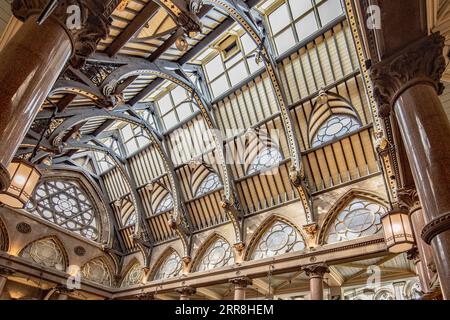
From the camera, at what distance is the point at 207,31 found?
13273 millimetres

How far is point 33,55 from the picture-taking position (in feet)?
12.0

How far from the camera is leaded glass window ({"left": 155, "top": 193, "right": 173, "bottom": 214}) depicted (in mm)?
17659

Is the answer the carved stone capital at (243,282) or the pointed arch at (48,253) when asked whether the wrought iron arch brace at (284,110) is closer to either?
the carved stone capital at (243,282)

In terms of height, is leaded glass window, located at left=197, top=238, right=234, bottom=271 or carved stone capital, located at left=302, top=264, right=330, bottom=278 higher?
leaded glass window, located at left=197, top=238, right=234, bottom=271

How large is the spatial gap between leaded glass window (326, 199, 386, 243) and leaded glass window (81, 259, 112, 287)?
12237 millimetres

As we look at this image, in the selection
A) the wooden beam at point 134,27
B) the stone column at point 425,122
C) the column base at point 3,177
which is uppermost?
the wooden beam at point 134,27

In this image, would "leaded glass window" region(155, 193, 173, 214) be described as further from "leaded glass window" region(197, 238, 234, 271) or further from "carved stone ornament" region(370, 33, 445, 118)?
"carved stone ornament" region(370, 33, 445, 118)

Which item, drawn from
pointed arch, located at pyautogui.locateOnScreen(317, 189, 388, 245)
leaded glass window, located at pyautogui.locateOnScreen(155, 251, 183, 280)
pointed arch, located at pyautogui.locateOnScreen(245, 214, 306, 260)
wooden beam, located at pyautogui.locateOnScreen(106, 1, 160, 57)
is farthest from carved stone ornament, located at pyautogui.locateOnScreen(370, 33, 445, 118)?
leaded glass window, located at pyautogui.locateOnScreen(155, 251, 183, 280)

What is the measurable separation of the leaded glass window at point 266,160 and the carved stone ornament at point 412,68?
9.55 m

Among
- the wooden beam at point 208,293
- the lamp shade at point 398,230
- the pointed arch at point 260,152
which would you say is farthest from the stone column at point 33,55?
the wooden beam at point 208,293

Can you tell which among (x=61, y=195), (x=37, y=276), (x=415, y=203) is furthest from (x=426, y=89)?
(x=61, y=195)

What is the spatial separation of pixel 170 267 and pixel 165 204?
3143mm

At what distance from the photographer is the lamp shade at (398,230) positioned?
7316 mm

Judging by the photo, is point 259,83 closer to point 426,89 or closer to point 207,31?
point 207,31
